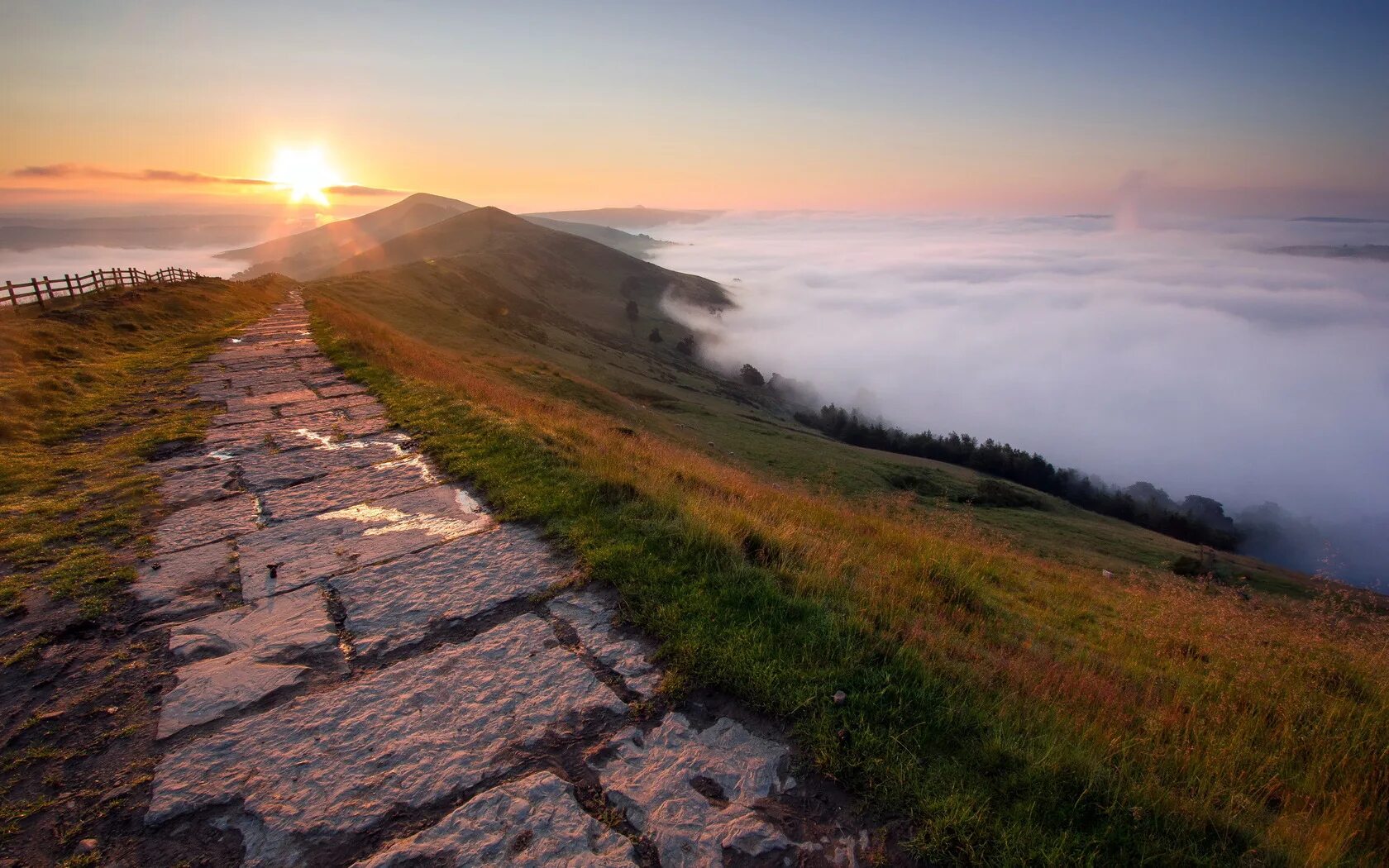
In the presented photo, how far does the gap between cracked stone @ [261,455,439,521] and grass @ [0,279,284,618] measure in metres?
1.30

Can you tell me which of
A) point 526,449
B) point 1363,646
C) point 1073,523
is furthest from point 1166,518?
point 526,449

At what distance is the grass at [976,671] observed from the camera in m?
3.28

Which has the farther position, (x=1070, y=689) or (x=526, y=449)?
(x=526, y=449)

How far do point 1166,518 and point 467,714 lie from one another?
114m

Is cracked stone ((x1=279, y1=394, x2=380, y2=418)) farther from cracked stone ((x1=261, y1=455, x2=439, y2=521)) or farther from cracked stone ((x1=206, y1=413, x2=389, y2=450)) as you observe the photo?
cracked stone ((x1=261, y1=455, x2=439, y2=521))

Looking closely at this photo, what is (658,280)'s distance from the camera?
573 feet

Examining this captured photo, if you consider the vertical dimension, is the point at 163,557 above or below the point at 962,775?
below

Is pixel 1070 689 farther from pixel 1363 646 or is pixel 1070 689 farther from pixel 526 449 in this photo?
pixel 526 449

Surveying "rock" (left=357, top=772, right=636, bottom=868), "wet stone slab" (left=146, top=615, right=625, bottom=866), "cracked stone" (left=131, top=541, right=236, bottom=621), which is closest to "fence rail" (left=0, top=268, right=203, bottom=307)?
"cracked stone" (left=131, top=541, right=236, bottom=621)

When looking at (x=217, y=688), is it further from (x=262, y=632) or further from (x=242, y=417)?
(x=242, y=417)

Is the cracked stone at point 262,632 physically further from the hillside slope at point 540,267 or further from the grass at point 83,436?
the hillside slope at point 540,267

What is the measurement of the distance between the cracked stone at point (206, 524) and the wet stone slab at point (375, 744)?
3.59 meters

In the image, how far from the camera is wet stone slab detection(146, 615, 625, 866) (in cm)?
323

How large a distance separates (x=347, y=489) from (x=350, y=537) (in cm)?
160
